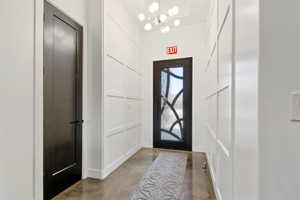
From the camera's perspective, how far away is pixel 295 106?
2.45 feet

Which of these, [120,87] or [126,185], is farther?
[120,87]

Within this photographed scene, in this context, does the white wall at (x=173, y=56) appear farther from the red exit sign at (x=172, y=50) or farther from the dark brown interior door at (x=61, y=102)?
the dark brown interior door at (x=61, y=102)

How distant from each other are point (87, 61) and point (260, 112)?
2.47 m

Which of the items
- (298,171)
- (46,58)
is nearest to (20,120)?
(46,58)

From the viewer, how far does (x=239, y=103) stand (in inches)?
44.8

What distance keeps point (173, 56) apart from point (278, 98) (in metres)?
3.48

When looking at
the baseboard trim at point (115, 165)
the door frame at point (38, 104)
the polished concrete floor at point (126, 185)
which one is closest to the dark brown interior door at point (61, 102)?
the door frame at point (38, 104)

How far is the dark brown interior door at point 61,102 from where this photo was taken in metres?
1.88

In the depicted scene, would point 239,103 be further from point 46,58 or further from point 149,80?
point 149,80

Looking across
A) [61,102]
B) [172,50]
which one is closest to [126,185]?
[61,102]

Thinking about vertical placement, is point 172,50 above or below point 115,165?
above

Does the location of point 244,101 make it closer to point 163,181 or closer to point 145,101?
point 163,181

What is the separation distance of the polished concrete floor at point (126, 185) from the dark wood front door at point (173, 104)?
985mm

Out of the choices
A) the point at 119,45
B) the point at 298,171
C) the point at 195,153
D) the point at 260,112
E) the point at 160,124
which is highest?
the point at 119,45
